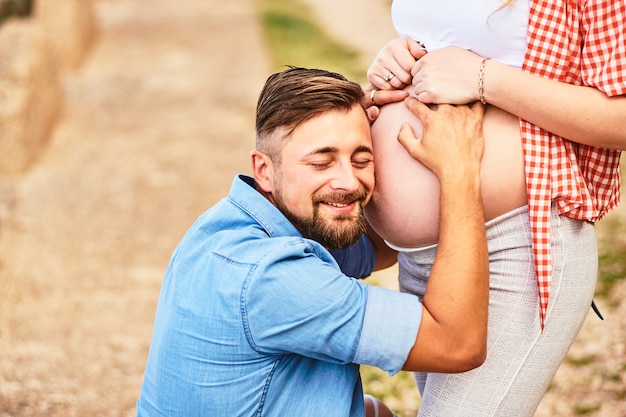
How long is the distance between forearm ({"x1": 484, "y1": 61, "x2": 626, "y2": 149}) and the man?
0.46ft

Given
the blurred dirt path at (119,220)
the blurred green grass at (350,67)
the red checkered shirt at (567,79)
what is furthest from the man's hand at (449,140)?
the blurred dirt path at (119,220)

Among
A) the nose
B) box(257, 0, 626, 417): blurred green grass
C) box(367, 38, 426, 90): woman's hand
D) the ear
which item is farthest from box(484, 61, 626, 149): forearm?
box(257, 0, 626, 417): blurred green grass

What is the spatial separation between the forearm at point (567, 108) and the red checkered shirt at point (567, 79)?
4 centimetres

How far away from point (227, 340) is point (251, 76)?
7585mm

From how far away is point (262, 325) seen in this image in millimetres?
1911

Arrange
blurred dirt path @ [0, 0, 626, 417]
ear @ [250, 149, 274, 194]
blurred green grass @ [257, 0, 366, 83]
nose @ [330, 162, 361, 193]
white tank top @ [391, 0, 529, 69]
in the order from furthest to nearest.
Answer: blurred green grass @ [257, 0, 366, 83], blurred dirt path @ [0, 0, 626, 417], ear @ [250, 149, 274, 194], nose @ [330, 162, 361, 193], white tank top @ [391, 0, 529, 69]

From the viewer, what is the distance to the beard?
211cm

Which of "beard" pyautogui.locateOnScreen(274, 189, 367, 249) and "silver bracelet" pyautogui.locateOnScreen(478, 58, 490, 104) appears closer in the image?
"silver bracelet" pyautogui.locateOnScreen(478, 58, 490, 104)

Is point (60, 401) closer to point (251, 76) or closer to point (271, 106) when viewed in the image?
point (271, 106)

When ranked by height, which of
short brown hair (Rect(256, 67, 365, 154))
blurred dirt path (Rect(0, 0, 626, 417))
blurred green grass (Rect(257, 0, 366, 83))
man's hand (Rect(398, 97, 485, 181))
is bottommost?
blurred green grass (Rect(257, 0, 366, 83))

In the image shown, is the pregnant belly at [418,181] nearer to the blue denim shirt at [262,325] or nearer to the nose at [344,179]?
the nose at [344,179]

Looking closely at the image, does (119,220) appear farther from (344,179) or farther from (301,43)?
(301,43)

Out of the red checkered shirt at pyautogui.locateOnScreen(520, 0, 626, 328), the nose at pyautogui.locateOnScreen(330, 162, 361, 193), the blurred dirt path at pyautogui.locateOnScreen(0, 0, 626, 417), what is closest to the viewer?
the red checkered shirt at pyautogui.locateOnScreen(520, 0, 626, 328)

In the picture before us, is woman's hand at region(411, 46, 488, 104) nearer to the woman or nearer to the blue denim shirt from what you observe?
the woman
